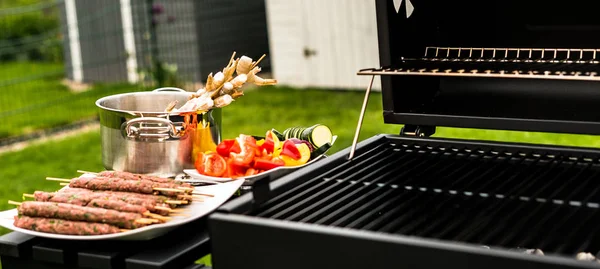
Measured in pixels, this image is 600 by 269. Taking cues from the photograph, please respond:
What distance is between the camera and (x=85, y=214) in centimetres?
149

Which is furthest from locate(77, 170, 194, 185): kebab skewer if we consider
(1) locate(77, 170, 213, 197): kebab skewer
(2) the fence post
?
(2) the fence post

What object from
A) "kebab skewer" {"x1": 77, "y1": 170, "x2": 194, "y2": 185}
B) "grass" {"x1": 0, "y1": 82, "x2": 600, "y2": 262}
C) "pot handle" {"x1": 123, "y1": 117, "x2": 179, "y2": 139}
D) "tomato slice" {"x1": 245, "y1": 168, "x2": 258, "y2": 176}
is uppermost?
"pot handle" {"x1": 123, "y1": 117, "x2": 179, "y2": 139}

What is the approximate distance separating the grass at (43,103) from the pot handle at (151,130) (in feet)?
11.8

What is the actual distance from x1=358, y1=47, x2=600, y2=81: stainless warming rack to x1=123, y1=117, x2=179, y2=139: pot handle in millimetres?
452

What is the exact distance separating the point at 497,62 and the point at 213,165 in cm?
74

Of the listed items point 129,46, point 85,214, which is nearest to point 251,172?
point 85,214

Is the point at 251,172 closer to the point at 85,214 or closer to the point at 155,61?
the point at 85,214

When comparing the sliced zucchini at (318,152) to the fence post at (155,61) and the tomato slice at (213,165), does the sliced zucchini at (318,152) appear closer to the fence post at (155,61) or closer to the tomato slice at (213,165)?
the tomato slice at (213,165)

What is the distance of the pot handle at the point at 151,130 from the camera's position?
5.82ft

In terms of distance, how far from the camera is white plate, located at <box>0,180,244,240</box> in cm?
143

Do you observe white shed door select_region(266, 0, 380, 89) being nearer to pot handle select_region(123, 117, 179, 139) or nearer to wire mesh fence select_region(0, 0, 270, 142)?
wire mesh fence select_region(0, 0, 270, 142)

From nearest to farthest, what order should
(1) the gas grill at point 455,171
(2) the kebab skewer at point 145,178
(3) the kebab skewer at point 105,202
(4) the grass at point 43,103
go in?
(1) the gas grill at point 455,171
(3) the kebab skewer at point 105,202
(2) the kebab skewer at point 145,178
(4) the grass at point 43,103

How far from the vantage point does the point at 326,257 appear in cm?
123

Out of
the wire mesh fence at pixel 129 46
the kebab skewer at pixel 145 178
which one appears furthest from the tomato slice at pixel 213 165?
the wire mesh fence at pixel 129 46
